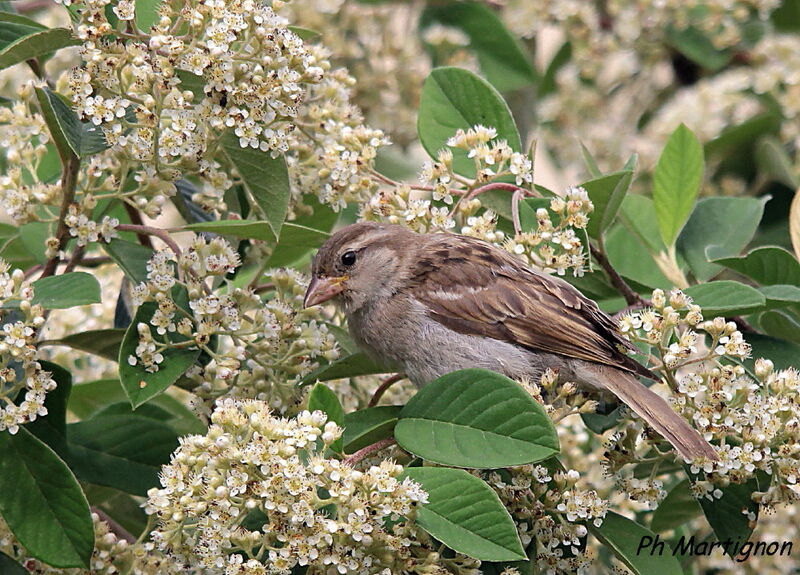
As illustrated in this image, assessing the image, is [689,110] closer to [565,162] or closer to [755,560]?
[565,162]

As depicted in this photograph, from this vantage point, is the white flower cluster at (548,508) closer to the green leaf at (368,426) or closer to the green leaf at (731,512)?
the green leaf at (368,426)

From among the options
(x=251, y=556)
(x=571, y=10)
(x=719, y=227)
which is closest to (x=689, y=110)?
(x=571, y=10)

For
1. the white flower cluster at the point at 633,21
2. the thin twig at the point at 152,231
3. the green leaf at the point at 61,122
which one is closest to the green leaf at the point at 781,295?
the thin twig at the point at 152,231

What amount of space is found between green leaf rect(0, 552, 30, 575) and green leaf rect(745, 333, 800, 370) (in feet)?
7.42

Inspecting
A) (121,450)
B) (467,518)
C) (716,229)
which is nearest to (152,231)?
(121,450)

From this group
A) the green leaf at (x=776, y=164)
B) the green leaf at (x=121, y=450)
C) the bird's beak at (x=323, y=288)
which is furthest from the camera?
the green leaf at (x=776, y=164)

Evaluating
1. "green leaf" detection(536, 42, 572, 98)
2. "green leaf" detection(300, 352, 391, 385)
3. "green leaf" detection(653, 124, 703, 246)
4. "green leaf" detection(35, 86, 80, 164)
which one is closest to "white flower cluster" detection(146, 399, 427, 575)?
"green leaf" detection(300, 352, 391, 385)

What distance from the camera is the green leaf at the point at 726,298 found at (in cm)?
309

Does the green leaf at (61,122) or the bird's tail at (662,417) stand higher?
the green leaf at (61,122)

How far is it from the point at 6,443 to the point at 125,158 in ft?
2.91

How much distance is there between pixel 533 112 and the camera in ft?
20.4

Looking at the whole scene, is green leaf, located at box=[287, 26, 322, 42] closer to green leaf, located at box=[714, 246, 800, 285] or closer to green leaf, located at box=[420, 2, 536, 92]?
green leaf, located at box=[714, 246, 800, 285]

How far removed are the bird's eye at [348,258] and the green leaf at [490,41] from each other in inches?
71.0

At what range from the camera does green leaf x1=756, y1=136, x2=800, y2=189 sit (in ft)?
16.6
